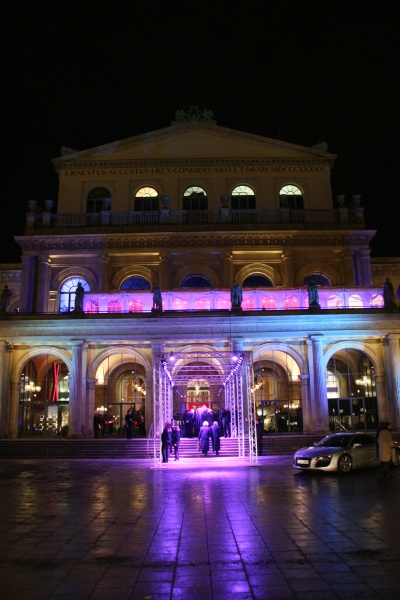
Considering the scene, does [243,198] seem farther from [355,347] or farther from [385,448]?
[385,448]

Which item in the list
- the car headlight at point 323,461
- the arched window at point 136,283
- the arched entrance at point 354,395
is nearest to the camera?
the car headlight at point 323,461

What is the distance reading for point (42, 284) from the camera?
34188 millimetres

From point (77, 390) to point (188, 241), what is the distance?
470 inches

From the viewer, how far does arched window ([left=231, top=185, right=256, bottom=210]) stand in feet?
121

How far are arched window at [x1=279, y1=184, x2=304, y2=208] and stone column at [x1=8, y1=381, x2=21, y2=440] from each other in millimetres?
20298

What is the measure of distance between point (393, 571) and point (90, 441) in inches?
845

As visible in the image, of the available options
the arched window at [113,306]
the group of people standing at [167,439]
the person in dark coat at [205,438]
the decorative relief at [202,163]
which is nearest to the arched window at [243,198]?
the decorative relief at [202,163]

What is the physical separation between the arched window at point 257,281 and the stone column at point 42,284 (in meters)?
12.3

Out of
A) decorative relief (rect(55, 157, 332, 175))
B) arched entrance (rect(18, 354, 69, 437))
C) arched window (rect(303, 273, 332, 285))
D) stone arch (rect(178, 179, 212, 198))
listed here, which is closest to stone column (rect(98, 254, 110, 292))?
arched entrance (rect(18, 354, 69, 437))

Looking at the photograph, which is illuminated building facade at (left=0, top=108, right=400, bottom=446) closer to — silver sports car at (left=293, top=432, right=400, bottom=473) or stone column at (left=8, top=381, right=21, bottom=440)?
stone column at (left=8, top=381, right=21, bottom=440)

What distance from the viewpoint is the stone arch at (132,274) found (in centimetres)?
3472

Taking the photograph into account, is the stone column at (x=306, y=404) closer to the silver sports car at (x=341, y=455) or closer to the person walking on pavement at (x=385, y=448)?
the silver sports car at (x=341, y=455)

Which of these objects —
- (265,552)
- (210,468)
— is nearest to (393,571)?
(265,552)

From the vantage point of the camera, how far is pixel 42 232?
3469 cm
